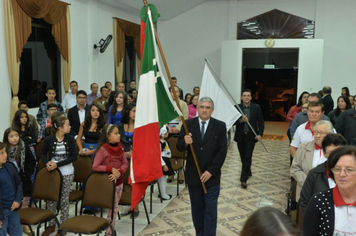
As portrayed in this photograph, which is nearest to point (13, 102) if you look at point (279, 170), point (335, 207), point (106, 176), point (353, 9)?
point (106, 176)

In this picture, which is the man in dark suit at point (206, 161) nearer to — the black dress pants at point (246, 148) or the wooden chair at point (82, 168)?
the wooden chair at point (82, 168)

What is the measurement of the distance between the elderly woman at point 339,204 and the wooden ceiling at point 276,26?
13.2 metres

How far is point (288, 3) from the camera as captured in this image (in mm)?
14570

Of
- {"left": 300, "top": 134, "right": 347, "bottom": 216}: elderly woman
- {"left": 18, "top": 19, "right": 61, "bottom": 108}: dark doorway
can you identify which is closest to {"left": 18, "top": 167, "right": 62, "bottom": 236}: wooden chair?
{"left": 300, "top": 134, "right": 347, "bottom": 216}: elderly woman

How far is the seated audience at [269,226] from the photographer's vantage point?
3.81 ft

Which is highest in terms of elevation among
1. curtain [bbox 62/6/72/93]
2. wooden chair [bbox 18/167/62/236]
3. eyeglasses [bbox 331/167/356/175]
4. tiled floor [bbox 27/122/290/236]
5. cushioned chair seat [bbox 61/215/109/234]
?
curtain [bbox 62/6/72/93]

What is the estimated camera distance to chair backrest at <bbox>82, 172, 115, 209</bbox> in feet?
13.9

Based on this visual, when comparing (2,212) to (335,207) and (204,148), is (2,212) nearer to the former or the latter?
(204,148)

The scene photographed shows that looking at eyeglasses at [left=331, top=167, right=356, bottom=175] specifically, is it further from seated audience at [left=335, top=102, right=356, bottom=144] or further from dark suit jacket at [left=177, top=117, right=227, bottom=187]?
seated audience at [left=335, top=102, right=356, bottom=144]

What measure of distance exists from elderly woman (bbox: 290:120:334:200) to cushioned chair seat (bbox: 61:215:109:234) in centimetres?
212

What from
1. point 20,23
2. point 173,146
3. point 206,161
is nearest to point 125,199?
point 206,161

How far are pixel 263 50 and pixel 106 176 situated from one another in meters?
11.5

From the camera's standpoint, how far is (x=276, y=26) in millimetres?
14750

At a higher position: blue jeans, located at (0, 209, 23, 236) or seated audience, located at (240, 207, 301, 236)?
seated audience, located at (240, 207, 301, 236)
